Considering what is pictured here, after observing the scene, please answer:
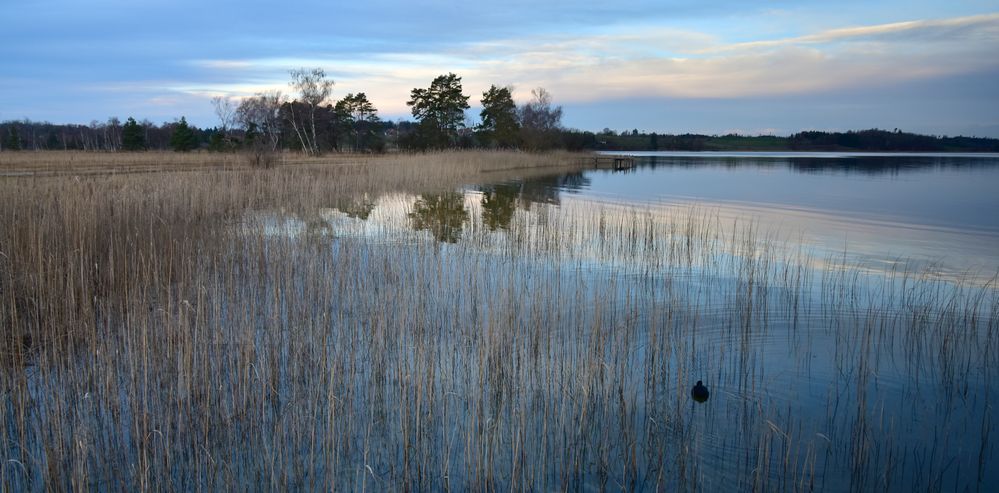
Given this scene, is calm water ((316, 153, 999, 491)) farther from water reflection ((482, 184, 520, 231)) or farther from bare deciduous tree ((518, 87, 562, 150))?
bare deciduous tree ((518, 87, 562, 150))

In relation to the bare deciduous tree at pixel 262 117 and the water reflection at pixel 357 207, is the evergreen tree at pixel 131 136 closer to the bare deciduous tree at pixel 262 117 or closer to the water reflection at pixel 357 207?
the bare deciduous tree at pixel 262 117

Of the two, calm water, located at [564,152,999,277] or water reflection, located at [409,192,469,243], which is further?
water reflection, located at [409,192,469,243]

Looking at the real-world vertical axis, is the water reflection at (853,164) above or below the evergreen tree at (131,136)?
below

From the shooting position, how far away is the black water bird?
13.8ft

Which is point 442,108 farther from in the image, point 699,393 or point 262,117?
point 699,393

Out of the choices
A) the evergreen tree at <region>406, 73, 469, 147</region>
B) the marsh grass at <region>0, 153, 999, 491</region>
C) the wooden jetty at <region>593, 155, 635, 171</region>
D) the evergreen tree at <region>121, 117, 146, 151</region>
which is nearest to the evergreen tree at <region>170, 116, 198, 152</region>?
the evergreen tree at <region>121, 117, 146, 151</region>

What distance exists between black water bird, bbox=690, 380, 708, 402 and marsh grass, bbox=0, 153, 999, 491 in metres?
0.08

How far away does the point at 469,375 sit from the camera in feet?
14.4

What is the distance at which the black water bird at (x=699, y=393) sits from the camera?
4.20 metres

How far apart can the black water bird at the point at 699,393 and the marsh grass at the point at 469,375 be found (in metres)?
0.08

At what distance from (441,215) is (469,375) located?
32.4 ft

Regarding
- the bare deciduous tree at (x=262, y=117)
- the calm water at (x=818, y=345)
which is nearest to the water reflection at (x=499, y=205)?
the calm water at (x=818, y=345)

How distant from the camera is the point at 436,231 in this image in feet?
36.8

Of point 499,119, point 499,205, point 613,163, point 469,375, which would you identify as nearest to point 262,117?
point 499,119
